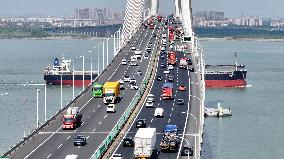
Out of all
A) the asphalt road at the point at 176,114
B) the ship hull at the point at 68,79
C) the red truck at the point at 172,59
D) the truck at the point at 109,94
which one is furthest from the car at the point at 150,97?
the ship hull at the point at 68,79

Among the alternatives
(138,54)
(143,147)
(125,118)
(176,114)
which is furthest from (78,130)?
(138,54)

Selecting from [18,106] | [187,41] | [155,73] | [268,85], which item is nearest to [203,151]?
[155,73]

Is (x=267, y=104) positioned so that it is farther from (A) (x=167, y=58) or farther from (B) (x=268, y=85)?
(B) (x=268, y=85)

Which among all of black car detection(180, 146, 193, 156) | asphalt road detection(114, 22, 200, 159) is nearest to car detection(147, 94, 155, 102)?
asphalt road detection(114, 22, 200, 159)

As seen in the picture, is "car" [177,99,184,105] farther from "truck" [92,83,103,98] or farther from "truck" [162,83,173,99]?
"truck" [92,83,103,98]

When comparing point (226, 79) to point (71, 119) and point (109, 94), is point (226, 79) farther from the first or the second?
point (71, 119)

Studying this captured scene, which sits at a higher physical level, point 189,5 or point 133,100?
point 189,5
